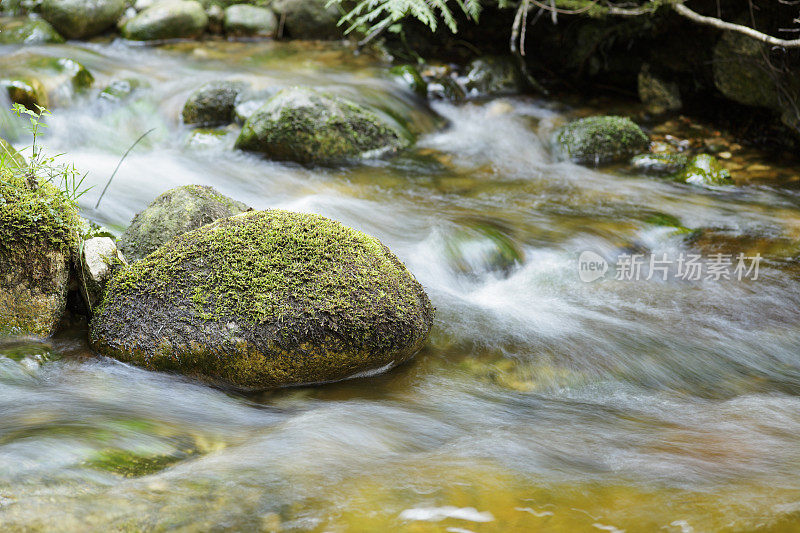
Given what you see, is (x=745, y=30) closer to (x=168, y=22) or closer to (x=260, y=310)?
(x=260, y=310)

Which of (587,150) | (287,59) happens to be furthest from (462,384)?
A: (287,59)

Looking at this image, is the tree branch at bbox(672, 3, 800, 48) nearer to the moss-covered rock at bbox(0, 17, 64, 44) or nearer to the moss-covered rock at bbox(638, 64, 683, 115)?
the moss-covered rock at bbox(638, 64, 683, 115)

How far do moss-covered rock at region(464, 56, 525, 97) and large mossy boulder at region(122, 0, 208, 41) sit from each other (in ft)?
16.3

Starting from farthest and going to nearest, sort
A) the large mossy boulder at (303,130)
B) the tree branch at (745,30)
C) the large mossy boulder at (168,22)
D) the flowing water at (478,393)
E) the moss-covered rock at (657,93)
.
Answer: the large mossy boulder at (168,22) → the moss-covered rock at (657,93) → the large mossy boulder at (303,130) → the tree branch at (745,30) → the flowing water at (478,393)

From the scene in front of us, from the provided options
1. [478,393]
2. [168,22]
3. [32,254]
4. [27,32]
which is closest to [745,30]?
[478,393]

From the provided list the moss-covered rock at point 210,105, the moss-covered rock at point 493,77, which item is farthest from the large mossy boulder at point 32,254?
the moss-covered rock at point 493,77

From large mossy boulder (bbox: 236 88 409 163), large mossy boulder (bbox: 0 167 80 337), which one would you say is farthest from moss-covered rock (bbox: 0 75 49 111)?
large mossy boulder (bbox: 0 167 80 337)

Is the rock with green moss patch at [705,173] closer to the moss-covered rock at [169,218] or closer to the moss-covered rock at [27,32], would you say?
the moss-covered rock at [169,218]

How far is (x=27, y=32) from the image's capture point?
9508mm

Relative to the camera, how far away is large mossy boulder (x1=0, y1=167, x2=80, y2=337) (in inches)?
126

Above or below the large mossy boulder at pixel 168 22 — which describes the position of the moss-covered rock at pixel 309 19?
above

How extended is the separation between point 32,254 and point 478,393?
2.47 meters

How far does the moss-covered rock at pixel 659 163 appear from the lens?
277 inches

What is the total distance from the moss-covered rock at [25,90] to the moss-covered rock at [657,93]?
807cm
